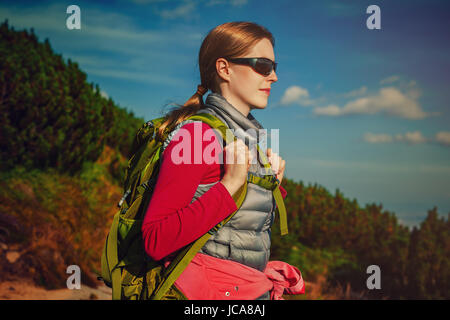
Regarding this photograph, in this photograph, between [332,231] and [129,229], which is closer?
[129,229]

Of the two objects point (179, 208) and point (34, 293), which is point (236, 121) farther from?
point (34, 293)

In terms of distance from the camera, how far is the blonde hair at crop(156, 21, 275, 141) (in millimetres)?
2148

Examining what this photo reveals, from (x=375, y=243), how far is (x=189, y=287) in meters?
9.78

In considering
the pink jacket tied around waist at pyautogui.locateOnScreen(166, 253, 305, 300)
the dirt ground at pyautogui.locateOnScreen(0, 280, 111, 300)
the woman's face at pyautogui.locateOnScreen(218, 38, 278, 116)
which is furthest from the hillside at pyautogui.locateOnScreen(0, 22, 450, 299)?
the woman's face at pyautogui.locateOnScreen(218, 38, 278, 116)

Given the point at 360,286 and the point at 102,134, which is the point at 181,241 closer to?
the point at 360,286

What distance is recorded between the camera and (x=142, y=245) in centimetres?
194

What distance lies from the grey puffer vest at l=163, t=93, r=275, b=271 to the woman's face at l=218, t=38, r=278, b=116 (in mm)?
96

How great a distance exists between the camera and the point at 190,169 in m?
1.80

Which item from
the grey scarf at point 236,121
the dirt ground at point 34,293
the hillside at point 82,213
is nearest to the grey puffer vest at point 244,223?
the grey scarf at point 236,121

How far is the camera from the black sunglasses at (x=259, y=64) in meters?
2.13

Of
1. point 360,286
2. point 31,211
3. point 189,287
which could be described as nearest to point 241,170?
point 189,287

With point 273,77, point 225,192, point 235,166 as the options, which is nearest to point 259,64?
point 273,77

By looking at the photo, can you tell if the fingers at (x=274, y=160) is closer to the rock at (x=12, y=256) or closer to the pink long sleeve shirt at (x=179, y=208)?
the pink long sleeve shirt at (x=179, y=208)

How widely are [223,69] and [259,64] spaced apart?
0.66ft
